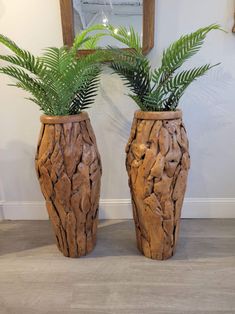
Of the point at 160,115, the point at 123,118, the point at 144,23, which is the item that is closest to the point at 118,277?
the point at 160,115

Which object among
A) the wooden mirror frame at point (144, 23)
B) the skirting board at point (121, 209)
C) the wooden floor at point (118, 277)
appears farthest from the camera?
the skirting board at point (121, 209)

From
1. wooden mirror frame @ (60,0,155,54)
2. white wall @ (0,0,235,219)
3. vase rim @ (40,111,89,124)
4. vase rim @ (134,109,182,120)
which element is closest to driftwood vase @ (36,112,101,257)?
vase rim @ (40,111,89,124)

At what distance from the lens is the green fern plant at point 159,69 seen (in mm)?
1119

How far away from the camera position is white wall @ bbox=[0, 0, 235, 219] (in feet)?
4.81

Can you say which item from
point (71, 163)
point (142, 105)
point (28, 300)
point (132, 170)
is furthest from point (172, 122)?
point (28, 300)

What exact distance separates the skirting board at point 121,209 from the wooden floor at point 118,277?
16cm

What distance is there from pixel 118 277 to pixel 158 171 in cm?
58

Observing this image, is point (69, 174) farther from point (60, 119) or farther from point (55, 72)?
point (55, 72)

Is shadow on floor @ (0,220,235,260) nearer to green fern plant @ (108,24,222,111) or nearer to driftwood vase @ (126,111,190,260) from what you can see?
driftwood vase @ (126,111,190,260)

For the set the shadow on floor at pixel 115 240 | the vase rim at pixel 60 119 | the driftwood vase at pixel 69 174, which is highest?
the vase rim at pixel 60 119

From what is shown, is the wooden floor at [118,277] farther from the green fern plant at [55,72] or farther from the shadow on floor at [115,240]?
the green fern plant at [55,72]

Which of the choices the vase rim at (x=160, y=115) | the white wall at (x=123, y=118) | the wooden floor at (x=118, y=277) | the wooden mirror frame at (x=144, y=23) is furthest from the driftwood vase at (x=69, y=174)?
the wooden mirror frame at (x=144, y=23)

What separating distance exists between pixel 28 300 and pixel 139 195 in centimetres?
71

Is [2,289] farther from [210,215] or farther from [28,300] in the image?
[210,215]
